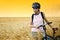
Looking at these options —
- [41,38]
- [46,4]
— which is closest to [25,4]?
[46,4]

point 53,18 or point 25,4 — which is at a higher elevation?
point 25,4

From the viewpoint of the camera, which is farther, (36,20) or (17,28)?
(17,28)

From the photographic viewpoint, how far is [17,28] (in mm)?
6699

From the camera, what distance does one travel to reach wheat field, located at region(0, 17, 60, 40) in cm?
556

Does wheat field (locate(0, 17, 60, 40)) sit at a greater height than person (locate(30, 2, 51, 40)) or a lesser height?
lesser

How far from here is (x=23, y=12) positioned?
7.11 m

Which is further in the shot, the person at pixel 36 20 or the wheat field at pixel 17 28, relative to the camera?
the wheat field at pixel 17 28

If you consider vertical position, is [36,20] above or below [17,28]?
above

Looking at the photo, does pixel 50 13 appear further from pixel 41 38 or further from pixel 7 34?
pixel 41 38

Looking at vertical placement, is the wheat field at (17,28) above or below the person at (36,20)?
below

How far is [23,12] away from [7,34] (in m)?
1.49

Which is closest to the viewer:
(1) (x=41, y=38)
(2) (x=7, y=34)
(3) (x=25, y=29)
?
(1) (x=41, y=38)

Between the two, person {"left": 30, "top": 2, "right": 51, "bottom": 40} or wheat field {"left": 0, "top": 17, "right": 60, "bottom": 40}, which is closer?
person {"left": 30, "top": 2, "right": 51, "bottom": 40}

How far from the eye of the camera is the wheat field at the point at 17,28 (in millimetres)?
5558
